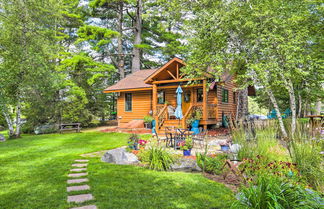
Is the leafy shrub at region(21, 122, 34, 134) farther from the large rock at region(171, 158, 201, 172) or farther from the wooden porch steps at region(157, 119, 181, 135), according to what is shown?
the large rock at region(171, 158, 201, 172)

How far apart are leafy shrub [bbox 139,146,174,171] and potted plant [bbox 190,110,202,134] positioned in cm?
636

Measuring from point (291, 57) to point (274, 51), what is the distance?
2.29 feet

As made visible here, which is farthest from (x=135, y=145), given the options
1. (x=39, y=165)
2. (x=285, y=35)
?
(x=285, y=35)

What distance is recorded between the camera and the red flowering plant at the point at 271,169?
3.33 m

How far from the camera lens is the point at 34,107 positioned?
16047 millimetres

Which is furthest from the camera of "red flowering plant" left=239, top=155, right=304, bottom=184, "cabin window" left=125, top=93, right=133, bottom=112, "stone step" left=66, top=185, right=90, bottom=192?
"cabin window" left=125, top=93, right=133, bottom=112

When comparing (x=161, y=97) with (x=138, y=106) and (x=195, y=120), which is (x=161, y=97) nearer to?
(x=138, y=106)

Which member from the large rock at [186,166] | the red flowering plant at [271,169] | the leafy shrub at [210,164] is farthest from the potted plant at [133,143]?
the red flowering plant at [271,169]

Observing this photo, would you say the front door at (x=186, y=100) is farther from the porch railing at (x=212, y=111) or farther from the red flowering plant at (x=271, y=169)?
the red flowering plant at (x=271, y=169)

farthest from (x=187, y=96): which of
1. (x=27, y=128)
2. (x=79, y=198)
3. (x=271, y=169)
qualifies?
(x=27, y=128)

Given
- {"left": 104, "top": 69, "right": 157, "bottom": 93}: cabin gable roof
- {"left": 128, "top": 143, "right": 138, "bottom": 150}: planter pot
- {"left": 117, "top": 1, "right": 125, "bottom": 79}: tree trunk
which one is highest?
{"left": 117, "top": 1, "right": 125, "bottom": 79}: tree trunk

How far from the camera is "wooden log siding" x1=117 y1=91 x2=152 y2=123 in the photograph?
15891 mm

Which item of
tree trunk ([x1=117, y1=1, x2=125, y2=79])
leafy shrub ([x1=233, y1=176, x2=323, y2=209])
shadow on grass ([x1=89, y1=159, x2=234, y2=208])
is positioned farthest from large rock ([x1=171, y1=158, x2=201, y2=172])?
tree trunk ([x1=117, y1=1, x2=125, y2=79])

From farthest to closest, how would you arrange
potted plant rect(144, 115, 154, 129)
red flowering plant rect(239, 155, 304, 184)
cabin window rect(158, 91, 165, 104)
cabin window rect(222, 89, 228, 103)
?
cabin window rect(158, 91, 165, 104) < cabin window rect(222, 89, 228, 103) < potted plant rect(144, 115, 154, 129) < red flowering plant rect(239, 155, 304, 184)
